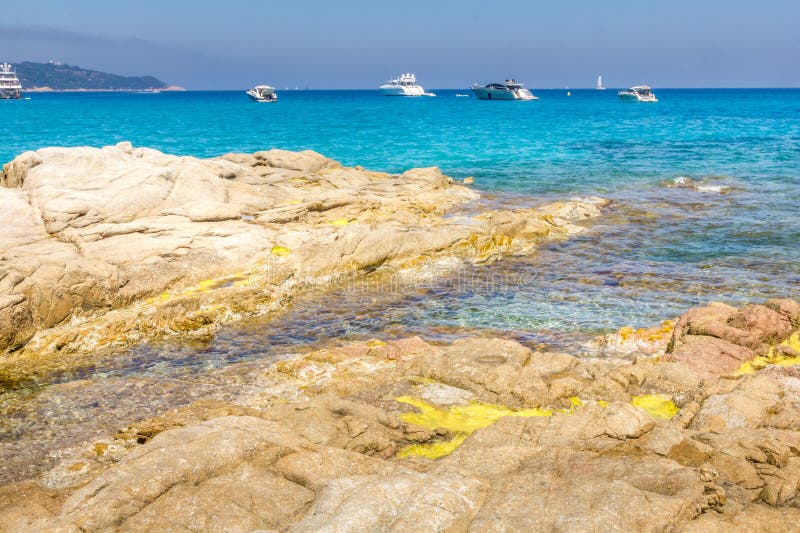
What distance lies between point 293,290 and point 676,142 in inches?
2497

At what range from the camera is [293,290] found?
21734 mm

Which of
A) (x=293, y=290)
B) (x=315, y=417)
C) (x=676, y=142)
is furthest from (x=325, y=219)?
(x=676, y=142)

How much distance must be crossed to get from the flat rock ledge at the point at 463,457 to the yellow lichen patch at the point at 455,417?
1.8 inches

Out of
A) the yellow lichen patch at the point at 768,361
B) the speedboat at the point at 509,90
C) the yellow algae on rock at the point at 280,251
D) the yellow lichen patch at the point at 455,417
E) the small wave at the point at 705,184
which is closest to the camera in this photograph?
the yellow lichen patch at the point at 455,417

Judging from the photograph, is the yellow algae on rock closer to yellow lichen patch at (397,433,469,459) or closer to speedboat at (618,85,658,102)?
yellow lichen patch at (397,433,469,459)

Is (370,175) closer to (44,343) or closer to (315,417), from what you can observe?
(44,343)

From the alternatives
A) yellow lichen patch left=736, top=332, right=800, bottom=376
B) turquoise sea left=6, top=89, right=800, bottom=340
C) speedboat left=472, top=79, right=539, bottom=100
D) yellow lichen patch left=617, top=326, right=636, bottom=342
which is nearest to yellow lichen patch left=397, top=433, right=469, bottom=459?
turquoise sea left=6, top=89, right=800, bottom=340

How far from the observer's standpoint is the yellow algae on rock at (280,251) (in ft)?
75.6

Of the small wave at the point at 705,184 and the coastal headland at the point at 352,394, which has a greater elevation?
the small wave at the point at 705,184

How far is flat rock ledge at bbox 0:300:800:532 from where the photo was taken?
23.9 ft

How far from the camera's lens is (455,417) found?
41.9 feet

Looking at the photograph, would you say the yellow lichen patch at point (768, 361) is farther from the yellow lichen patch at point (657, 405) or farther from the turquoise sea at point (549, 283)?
the turquoise sea at point (549, 283)

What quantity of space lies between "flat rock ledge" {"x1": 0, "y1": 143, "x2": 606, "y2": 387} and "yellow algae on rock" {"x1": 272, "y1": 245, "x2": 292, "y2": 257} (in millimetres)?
77

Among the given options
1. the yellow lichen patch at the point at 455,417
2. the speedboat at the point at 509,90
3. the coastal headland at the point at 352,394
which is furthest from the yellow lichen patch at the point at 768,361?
the speedboat at the point at 509,90
